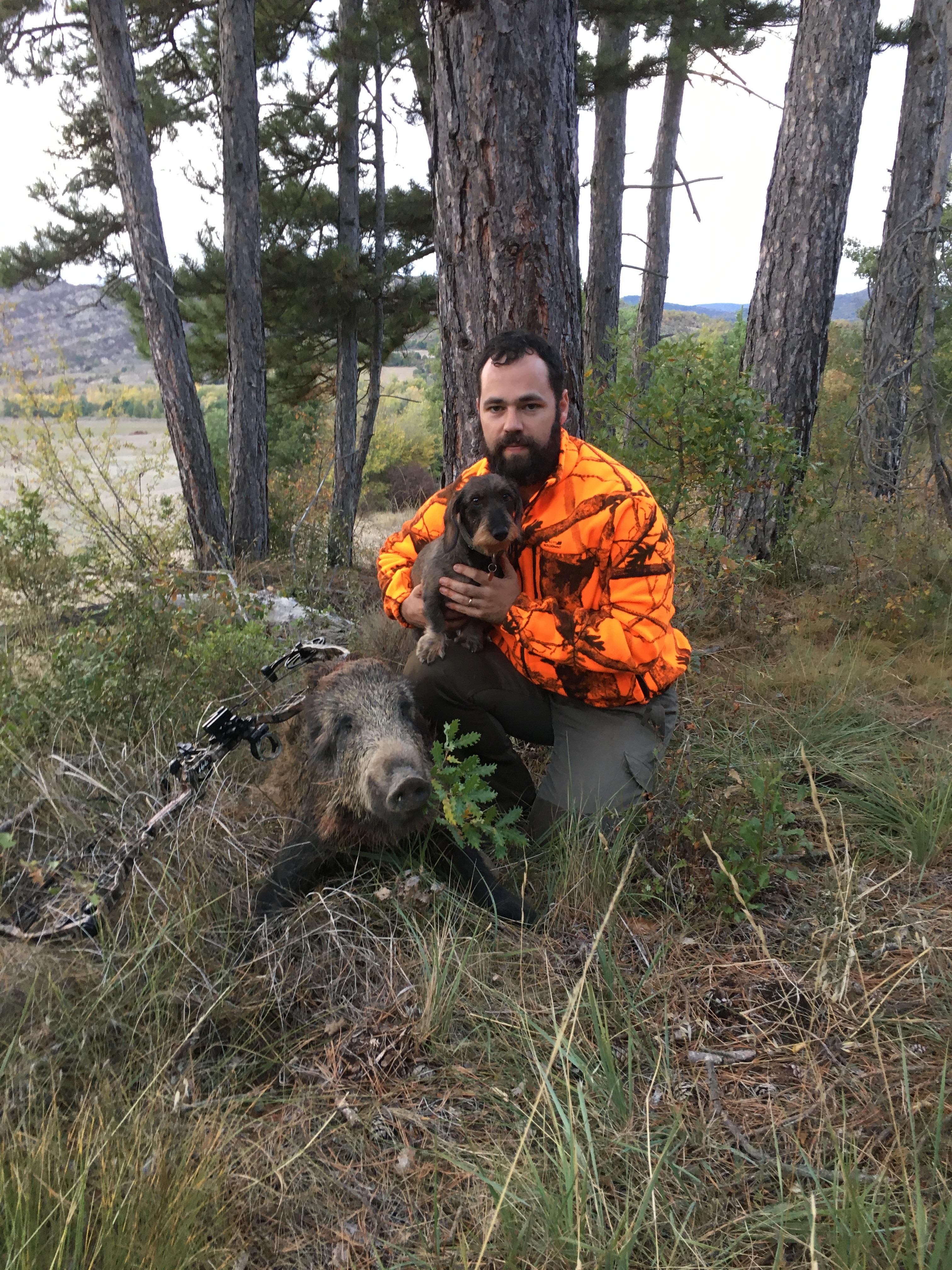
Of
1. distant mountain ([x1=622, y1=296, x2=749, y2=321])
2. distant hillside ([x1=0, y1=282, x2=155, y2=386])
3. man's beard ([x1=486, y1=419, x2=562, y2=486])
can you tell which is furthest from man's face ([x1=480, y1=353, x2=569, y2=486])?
distant mountain ([x1=622, y1=296, x2=749, y2=321])

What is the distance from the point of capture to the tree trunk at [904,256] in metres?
5.69

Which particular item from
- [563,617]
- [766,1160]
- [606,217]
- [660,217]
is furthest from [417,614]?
[660,217]

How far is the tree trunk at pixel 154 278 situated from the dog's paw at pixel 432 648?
16.9 ft

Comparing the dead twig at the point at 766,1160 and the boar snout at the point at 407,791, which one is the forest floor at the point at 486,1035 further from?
the boar snout at the point at 407,791

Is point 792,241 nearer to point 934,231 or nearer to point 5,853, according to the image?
point 934,231

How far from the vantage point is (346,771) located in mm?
2496

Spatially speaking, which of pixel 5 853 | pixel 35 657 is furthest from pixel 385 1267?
pixel 35 657

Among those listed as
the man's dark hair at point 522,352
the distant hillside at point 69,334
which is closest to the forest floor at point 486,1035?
the man's dark hair at point 522,352

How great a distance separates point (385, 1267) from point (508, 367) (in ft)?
9.26

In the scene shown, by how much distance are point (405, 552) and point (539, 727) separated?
3.68 feet

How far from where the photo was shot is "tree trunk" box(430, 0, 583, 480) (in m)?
3.59

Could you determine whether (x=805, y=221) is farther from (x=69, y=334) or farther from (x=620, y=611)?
(x=69, y=334)

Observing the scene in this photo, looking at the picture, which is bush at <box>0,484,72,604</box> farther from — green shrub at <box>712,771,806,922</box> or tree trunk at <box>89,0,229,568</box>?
green shrub at <box>712,771,806,922</box>

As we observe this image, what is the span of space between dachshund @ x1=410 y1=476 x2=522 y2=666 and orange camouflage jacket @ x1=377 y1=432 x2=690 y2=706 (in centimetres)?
19
